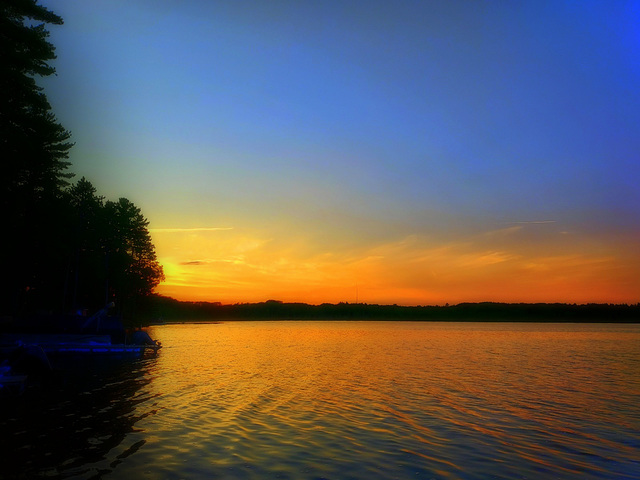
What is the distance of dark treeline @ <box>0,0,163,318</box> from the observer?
28.6 metres

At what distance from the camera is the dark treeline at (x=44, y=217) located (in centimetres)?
2861

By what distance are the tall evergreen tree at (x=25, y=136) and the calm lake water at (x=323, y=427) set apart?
1679 cm

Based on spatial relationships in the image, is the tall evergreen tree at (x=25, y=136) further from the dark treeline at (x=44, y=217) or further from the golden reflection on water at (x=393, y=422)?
the golden reflection on water at (x=393, y=422)

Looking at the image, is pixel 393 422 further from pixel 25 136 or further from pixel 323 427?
pixel 25 136

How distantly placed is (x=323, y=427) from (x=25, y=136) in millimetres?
28139

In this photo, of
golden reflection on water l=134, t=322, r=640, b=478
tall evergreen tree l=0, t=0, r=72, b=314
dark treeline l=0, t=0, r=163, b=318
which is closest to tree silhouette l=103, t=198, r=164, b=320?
dark treeline l=0, t=0, r=163, b=318

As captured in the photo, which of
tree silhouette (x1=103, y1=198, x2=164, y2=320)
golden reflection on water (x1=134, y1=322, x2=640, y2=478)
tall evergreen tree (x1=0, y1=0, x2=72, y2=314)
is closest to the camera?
golden reflection on water (x1=134, y1=322, x2=640, y2=478)

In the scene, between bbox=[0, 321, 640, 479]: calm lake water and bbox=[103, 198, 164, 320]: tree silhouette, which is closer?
bbox=[0, 321, 640, 479]: calm lake water

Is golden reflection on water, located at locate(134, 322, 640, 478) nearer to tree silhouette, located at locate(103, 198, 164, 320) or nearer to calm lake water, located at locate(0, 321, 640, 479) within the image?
calm lake water, located at locate(0, 321, 640, 479)

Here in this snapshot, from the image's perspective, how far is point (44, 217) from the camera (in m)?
47.7

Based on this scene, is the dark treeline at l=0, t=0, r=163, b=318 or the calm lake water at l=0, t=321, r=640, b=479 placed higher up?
the dark treeline at l=0, t=0, r=163, b=318

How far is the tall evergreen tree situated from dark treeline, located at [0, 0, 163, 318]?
2.4 inches

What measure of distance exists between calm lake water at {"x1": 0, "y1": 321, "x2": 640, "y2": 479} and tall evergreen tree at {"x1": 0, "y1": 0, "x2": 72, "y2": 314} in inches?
661

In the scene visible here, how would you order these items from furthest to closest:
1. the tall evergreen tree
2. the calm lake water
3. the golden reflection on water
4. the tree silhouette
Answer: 1. the tree silhouette
2. the tall evergreen tree
3. the golden reflection on water
4. the calm lake water
